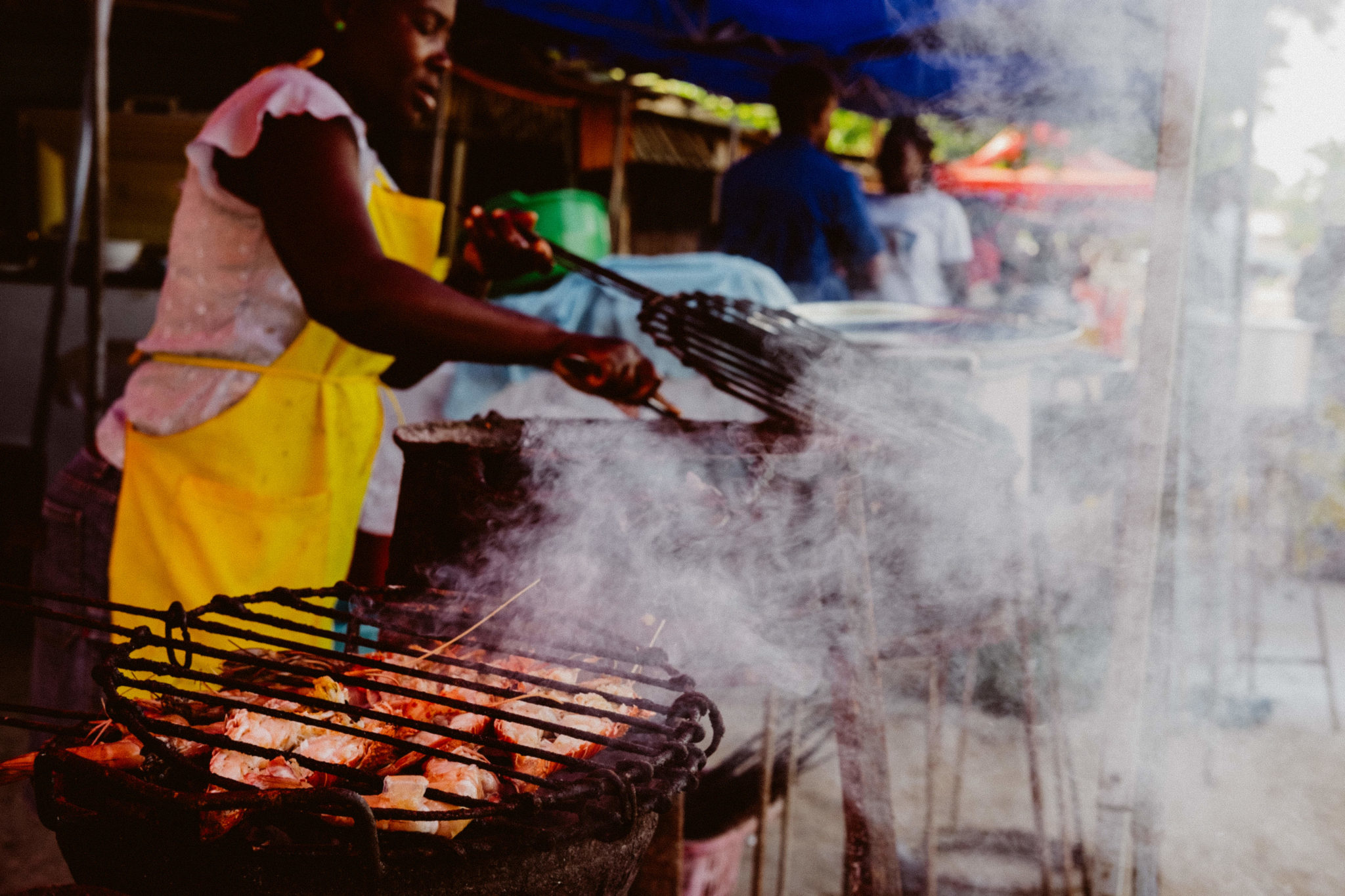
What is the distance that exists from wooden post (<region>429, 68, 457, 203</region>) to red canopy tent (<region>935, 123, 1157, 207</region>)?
5.99 metres

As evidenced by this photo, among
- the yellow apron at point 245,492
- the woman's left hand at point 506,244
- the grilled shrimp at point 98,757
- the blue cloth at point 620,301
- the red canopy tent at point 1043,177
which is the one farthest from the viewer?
the red canopy tent at point 1043,177

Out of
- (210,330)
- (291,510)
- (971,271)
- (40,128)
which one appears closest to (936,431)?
(291,510)

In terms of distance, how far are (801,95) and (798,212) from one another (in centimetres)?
64

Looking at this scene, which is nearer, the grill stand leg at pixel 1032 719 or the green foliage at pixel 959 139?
the grill stand leg at pixel 1032 719

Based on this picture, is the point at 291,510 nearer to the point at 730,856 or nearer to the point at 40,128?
the point at 730,856

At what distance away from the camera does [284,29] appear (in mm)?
2523

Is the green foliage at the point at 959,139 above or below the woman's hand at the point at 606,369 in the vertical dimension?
above

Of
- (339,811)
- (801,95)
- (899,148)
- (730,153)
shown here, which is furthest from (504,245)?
(730,153)

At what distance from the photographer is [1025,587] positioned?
2.75 m

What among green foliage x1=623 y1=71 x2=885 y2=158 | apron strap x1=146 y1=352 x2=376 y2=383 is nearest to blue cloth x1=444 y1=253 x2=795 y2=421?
apron strap x1=146 y1=352 x2=376 y2=383

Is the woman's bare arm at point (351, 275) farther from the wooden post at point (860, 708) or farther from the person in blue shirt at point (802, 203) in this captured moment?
the person in blue shirt at point (802, 203)

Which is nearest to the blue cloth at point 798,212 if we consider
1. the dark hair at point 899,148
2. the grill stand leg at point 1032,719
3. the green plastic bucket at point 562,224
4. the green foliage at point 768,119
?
the green plastic bucket at point 562,224

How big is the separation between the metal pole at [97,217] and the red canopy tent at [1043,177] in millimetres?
9074

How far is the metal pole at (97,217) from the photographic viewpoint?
3.99 meters
